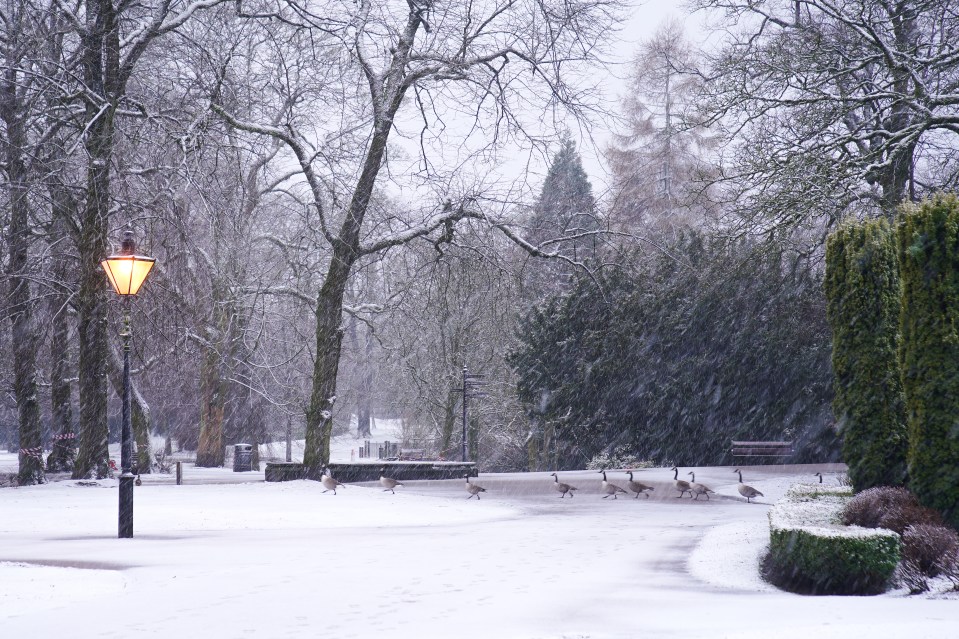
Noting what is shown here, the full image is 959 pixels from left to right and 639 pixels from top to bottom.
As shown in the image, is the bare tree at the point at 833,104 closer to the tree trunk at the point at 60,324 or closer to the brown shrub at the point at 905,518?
the brown shrub at the point at 905,518

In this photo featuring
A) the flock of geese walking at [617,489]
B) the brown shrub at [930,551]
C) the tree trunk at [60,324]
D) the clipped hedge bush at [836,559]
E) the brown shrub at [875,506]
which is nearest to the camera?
the clipped hedge bush at [836,559]

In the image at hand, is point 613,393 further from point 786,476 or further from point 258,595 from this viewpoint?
point 258,595

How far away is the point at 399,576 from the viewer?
945 cm

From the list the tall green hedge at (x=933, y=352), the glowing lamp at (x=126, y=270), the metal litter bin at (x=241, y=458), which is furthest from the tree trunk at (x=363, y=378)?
the tall green hedge at (x=933, y=352)

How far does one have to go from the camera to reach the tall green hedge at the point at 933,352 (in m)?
10.8

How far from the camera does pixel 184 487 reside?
21.0 metres

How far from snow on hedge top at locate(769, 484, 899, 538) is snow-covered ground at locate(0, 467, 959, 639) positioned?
0.66 meters

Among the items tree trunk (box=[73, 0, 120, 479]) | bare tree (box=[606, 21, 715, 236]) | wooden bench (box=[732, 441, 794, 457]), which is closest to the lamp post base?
tree trunk (box=[73, 0, 120, 479])

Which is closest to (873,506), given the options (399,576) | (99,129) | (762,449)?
(399,576)

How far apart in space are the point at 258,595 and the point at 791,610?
466 cm

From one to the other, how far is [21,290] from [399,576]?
657 inches

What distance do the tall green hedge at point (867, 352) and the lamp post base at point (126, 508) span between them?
10094mm

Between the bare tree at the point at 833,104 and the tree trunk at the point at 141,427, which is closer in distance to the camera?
the bare tree at the point at 833,104

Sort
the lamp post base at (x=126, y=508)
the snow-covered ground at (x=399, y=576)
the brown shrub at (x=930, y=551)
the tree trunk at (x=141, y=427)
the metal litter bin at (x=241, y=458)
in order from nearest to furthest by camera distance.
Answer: the snow-covered ground at (x=399, y=576)
the brown shrub at (x=930, y=551)
the lamp post base at (x=126, y=508)
the tree trunk at (x=141, y=427)
the metal litter bin at (x=241, y=458)
